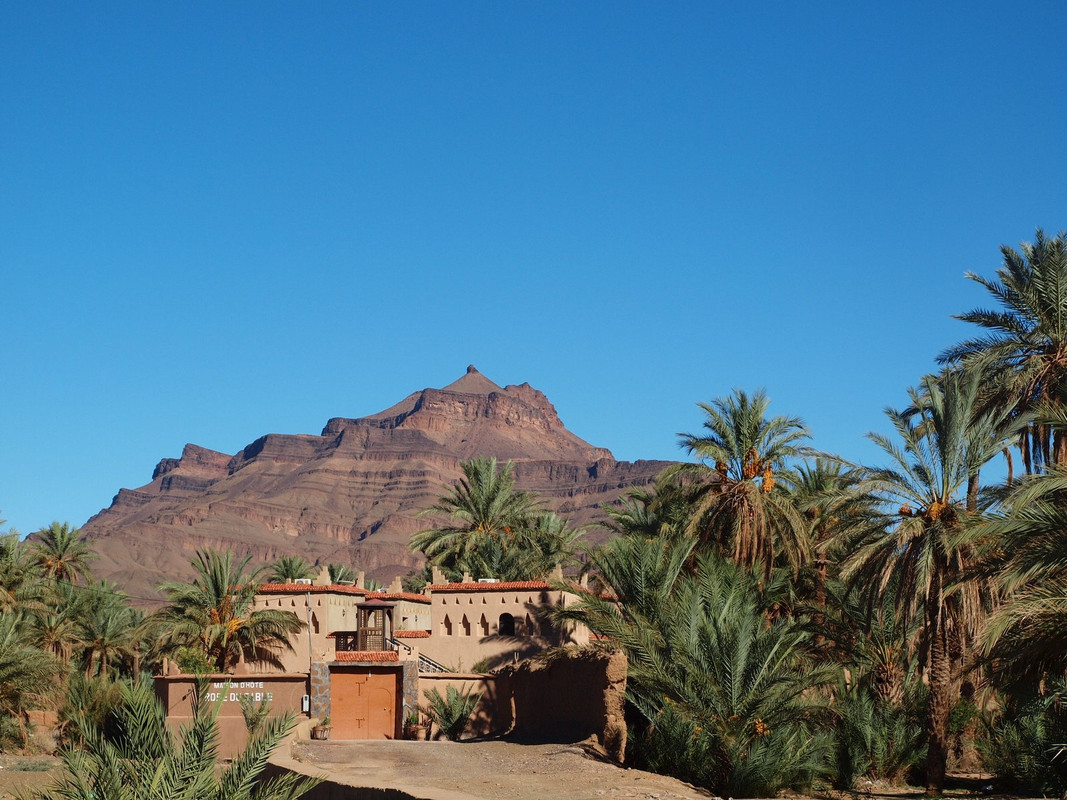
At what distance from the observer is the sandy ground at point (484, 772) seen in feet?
53.3

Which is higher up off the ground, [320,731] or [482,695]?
[482,695]

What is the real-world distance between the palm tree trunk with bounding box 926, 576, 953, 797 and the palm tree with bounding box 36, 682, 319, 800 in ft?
46.7

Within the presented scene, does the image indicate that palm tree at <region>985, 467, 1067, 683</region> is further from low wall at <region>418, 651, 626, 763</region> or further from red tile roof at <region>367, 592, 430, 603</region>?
red tile roof at <region>367, 592, 430, 603</region>

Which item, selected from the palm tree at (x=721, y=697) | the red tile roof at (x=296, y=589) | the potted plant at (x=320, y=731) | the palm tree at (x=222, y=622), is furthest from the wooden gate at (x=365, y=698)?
the palm tree at (x=721, y=697)

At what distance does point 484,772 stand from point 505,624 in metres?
17.8

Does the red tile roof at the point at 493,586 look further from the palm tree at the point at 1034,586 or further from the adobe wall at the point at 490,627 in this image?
the palm tree at the point at 1034,586

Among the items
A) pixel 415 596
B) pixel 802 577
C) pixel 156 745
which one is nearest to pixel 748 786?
pixel 156 745

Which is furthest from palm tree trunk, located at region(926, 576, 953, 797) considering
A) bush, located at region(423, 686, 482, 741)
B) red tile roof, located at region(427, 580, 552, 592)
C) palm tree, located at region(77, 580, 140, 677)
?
palm tree, located at region(77, 580, 140, 677)

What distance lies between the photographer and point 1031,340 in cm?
2581

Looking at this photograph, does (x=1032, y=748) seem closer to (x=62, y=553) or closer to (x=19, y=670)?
(x=19, y=670)

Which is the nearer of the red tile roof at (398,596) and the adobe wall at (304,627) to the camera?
the adobe wall at (304,627)

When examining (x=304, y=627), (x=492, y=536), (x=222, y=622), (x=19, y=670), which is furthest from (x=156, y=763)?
(x=492, y=536)

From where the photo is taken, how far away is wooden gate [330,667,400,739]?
1249 inches

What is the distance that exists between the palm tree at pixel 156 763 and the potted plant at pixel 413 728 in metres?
20.8
